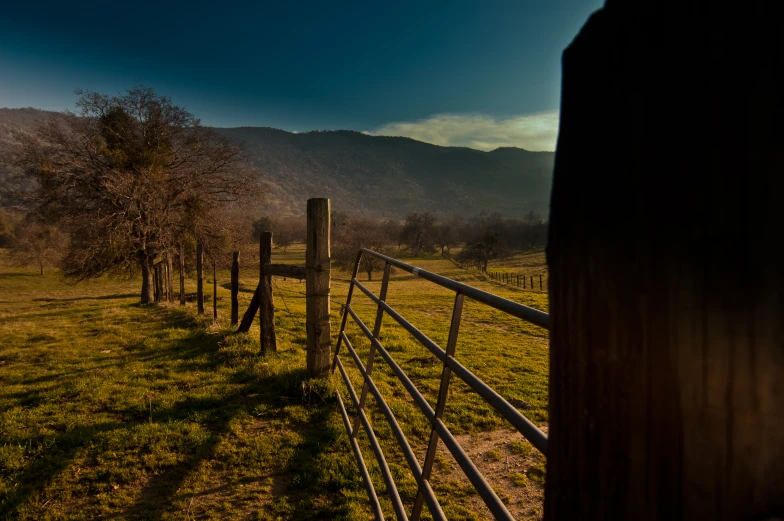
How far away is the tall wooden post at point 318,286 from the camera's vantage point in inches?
218

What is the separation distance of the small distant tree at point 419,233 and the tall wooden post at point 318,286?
69.3m

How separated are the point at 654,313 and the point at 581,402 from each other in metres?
0.23

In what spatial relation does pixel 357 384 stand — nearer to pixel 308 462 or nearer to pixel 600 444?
pixel 308 462

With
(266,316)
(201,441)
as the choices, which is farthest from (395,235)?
(201,441)

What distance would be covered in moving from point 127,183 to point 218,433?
16277 mm

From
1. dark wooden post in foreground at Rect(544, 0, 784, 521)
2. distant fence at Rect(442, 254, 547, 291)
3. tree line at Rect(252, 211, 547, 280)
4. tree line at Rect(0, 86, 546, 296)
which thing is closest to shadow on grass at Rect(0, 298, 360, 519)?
dark wooden post in foreground at Rect(544, 0, 784, 521)

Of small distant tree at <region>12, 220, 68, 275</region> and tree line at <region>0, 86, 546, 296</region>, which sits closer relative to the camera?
tree line at <region>0, 86, 546, 296</region>

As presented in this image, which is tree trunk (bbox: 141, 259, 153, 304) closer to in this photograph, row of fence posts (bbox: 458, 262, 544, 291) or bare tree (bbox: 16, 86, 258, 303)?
bare tree (bbox: 16, 86, 258, 303)

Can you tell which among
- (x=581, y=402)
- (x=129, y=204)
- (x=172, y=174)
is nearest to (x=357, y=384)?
(x=581, y=402)

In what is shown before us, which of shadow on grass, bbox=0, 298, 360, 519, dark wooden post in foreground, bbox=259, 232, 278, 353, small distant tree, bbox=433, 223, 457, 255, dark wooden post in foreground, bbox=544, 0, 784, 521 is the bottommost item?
shadow on grass, bbox=0, 298, 360, 519

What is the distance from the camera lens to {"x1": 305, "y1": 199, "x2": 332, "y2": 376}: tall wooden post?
554cm

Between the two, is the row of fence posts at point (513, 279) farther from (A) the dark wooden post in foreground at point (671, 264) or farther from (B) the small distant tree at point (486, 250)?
(A) the dark wooden post in foreground at point (671, 264)

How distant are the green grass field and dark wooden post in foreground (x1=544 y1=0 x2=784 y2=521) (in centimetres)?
326

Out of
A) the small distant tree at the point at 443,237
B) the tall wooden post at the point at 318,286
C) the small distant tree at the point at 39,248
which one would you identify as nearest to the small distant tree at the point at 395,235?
the small distant tree at the point at 443,237
